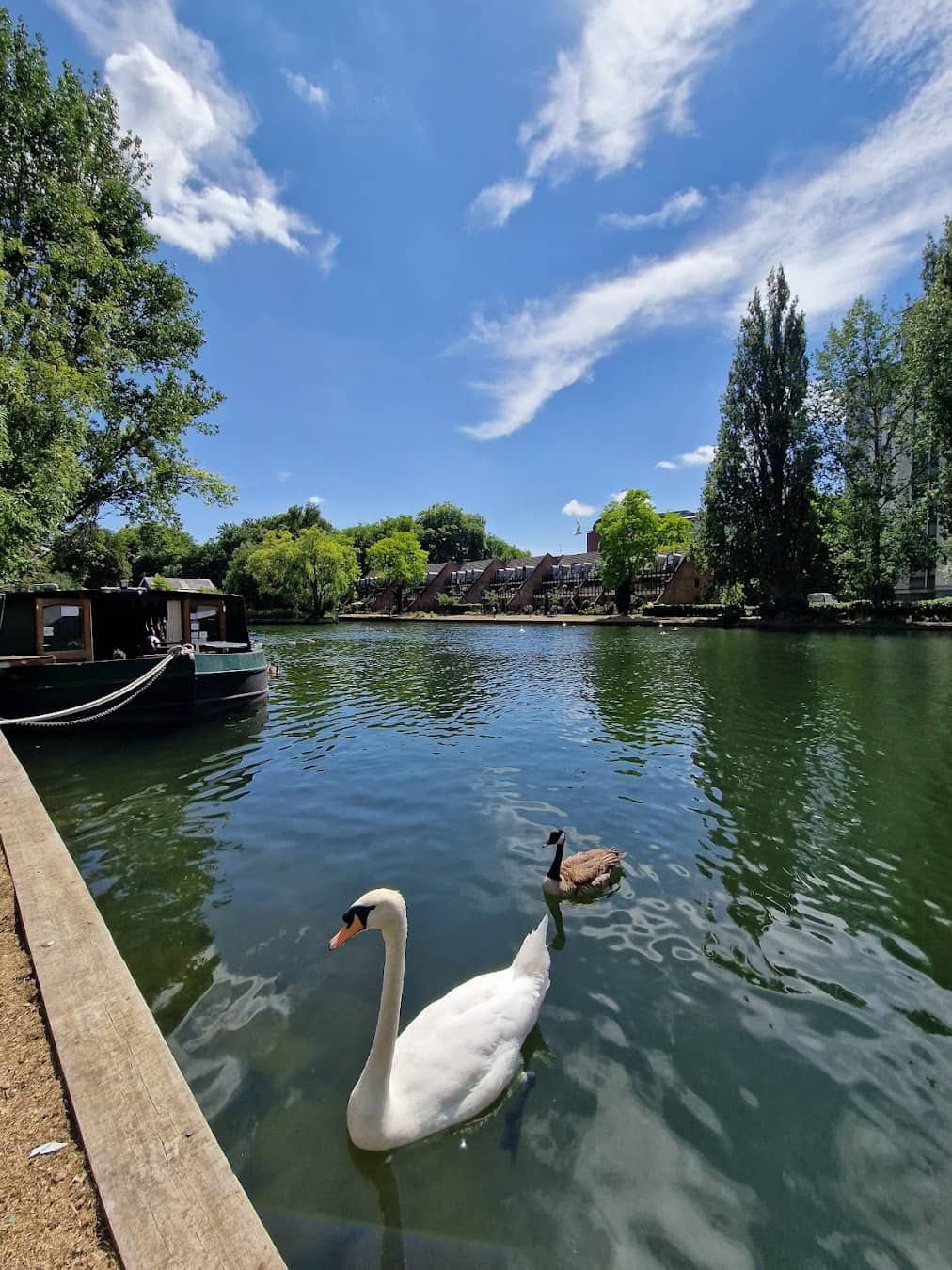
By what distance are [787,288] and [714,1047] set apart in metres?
58.9

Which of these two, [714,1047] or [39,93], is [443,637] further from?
[714,1047]

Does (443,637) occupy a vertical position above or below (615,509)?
below

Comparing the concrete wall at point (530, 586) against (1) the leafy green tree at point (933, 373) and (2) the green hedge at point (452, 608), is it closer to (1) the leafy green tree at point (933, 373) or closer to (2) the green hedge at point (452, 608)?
(2) the green hedge at point (452, 608)

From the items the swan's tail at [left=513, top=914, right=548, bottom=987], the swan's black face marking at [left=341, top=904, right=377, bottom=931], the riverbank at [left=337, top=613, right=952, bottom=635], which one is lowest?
the swan's tail at [left=513, top=914, right=548, bottom=987]

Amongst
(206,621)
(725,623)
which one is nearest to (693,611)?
(725,623)

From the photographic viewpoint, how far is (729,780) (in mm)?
9305

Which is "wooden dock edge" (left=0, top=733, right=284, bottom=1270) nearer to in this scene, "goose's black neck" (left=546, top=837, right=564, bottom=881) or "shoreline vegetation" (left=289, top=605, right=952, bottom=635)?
"goose's black neck" (left=546, top=837, right=564, bottom=881)

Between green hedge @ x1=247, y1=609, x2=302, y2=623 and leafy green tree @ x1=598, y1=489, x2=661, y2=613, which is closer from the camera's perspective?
leafy green tree @ x1=598, y1=489, x2=661, y2=613

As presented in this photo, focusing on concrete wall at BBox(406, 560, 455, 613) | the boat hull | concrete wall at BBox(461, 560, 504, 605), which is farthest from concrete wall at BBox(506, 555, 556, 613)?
the boat hull

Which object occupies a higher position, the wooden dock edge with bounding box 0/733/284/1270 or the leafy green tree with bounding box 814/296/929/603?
the leafy green tree with bounding box 814/296/929/603

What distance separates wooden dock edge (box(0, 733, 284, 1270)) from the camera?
1.75m

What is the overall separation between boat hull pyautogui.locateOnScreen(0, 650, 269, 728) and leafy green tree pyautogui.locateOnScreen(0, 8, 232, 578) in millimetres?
2662

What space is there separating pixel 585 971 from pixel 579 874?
121 cm

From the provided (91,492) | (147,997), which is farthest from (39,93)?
(147,997)
